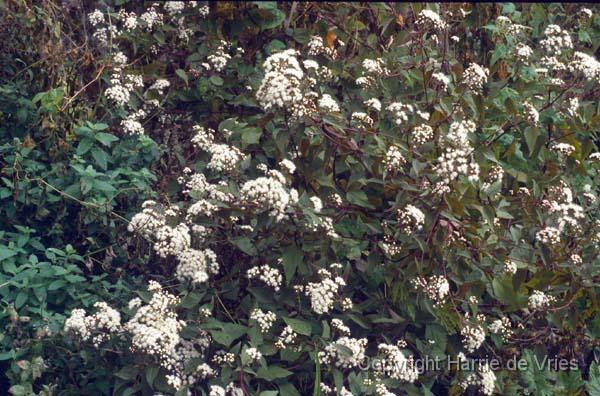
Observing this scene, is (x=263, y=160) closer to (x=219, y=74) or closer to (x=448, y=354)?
(x=219, y=74)

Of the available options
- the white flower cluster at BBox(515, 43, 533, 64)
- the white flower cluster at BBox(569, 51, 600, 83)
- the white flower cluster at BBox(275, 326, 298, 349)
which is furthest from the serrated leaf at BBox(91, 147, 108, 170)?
the white flower cluster at BBox(569, 51, 600, 83)

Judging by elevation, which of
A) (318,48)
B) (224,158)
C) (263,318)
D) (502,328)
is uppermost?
(318,48)

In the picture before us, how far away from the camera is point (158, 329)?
10.3ft

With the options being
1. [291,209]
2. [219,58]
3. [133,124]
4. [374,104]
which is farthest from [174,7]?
[291,209]

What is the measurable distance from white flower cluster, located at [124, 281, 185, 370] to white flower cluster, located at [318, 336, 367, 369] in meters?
0.56

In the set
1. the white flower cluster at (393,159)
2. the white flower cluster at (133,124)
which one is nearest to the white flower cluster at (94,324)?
the white flower cluster at (133,124)

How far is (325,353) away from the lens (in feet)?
11.1

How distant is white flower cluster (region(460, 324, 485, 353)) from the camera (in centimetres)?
350

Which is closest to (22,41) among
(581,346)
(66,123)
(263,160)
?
(66,123)

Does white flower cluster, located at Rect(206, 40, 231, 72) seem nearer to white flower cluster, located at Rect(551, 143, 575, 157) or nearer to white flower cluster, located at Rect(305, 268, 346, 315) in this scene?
white flower cluster, located at Rect(305, 268, 346, 315)

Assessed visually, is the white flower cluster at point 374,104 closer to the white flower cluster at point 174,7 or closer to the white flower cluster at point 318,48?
the white flower cluster at point 318,48

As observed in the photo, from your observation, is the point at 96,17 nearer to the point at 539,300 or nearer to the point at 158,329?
the point at 158,329

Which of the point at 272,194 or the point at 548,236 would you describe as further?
the point at 548,236

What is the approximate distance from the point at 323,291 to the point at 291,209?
33 cm
